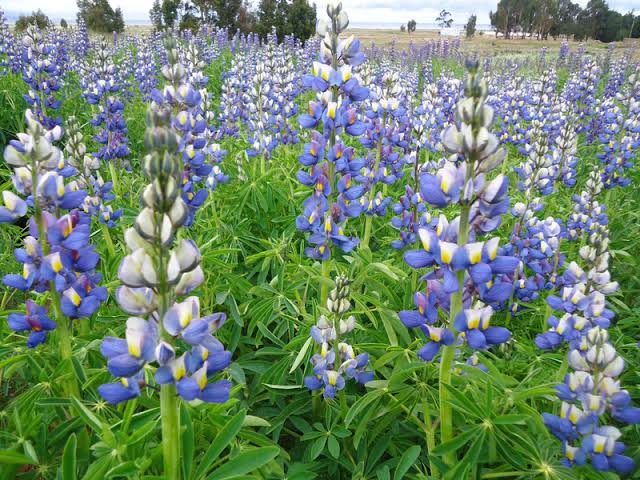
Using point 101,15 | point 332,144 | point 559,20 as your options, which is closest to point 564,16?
point 559,20

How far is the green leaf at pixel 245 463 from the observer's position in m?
1.35

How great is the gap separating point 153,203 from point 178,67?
1.76 meters

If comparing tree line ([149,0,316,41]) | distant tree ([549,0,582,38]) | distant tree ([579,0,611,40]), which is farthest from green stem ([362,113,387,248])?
distant tree ([549,0,582,38])

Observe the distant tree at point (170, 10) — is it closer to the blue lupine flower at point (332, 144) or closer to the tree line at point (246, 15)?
the tree line at point (246, 15)

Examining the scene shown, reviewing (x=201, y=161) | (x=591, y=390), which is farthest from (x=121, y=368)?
(x=201, y=161)

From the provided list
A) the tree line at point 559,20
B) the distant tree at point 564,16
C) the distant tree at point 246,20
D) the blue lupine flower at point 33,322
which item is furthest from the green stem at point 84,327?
the distant tree at point 564,16

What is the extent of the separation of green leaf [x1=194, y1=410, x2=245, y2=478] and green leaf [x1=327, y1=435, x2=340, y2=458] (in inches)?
24.8

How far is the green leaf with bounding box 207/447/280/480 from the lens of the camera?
53.0 inches

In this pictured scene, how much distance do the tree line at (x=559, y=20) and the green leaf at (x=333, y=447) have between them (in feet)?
161

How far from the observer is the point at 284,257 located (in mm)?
2973

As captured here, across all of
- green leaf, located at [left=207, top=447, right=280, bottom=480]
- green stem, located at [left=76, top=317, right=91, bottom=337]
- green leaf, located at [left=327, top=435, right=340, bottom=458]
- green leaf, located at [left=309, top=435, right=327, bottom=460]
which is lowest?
green leaf, located at [left=309, top=435, right=327, bottom=460]

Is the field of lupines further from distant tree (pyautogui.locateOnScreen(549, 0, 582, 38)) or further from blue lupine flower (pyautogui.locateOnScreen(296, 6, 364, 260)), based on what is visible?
distant tree (pyautogui.locateOnScreen(549, 0, 582, 38))

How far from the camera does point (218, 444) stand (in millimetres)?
1376

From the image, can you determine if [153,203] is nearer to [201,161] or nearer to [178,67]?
[201,161]
